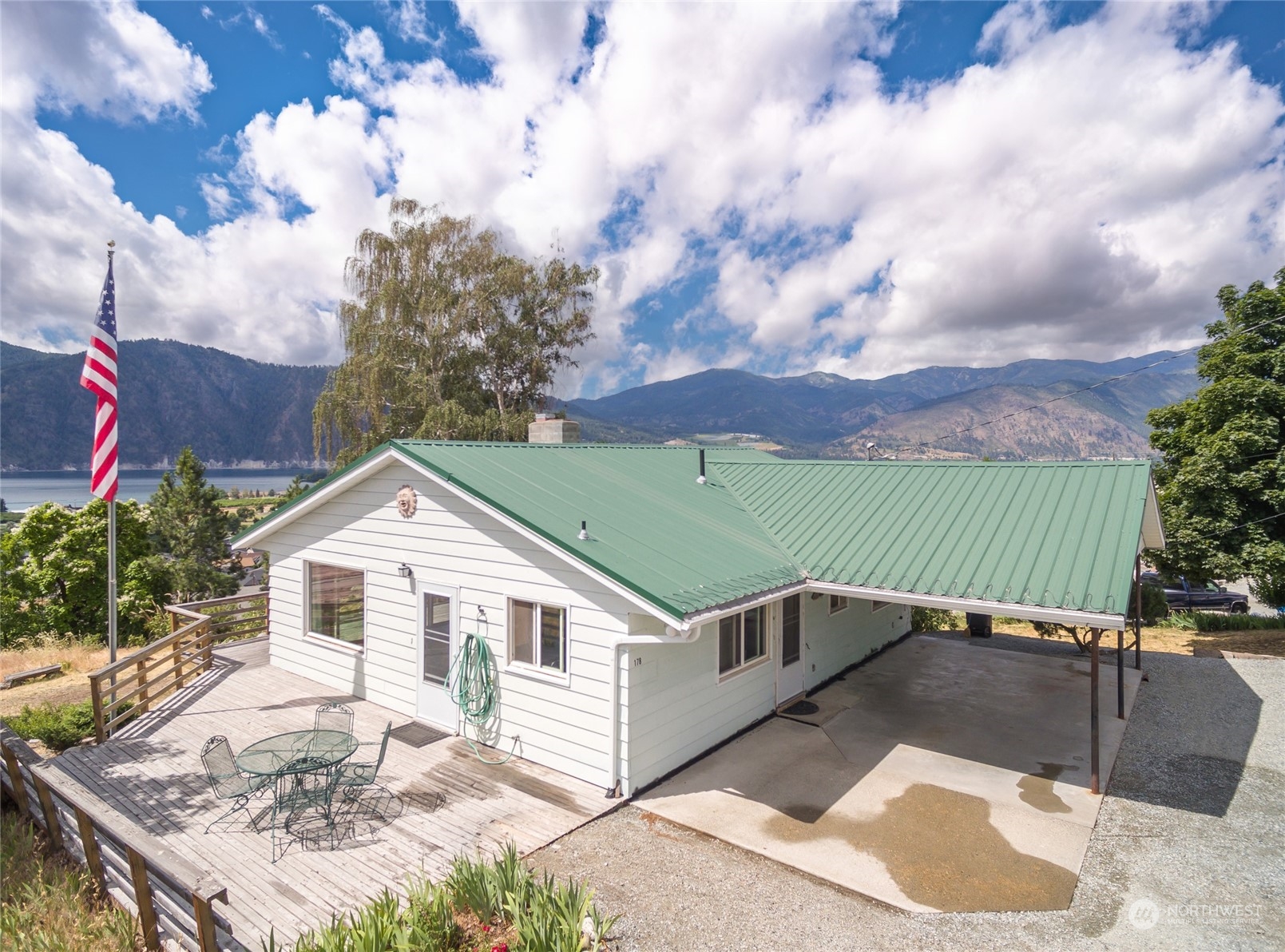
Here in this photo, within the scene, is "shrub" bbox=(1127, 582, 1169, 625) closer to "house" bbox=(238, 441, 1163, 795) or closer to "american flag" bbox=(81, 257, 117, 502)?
"house" bbox=(238, 441, 1163, 795)

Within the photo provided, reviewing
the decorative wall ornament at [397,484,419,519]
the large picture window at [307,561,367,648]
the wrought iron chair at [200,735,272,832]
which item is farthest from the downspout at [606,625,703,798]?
the large picture window at [307,561,367,648]

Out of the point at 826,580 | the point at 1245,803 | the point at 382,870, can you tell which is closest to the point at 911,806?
the point at 826,580

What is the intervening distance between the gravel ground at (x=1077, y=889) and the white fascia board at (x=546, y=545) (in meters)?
2.21

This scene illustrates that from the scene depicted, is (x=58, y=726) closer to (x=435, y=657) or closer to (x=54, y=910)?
(x=435, y=657)

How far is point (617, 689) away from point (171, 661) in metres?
10.3

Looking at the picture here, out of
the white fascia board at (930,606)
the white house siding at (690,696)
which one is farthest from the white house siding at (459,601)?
the white fascia board at (930,606)

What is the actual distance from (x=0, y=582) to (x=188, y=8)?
675 inches

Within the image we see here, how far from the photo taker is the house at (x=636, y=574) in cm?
723

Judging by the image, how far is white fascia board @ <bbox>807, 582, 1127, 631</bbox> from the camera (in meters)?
6.61

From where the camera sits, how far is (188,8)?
406 inches

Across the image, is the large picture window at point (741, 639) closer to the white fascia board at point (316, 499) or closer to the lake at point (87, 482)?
the white fascia board at point (316, 499)

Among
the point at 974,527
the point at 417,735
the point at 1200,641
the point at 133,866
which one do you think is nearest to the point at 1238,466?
the point at 1200,641

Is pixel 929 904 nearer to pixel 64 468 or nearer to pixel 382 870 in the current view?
pixel 382 870

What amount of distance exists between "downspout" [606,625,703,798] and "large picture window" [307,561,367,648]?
5.00m
